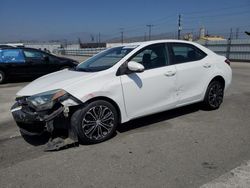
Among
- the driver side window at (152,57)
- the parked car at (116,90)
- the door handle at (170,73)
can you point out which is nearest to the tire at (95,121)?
the parked car at (116,90)

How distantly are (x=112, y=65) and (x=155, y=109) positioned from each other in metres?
1.15

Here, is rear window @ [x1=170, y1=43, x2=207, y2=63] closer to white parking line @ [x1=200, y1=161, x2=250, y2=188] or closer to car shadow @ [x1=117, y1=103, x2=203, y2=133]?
car shadow @ [x1=117, y1=103, x2=203, y2=133]

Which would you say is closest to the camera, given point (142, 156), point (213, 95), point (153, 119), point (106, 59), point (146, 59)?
point (142, 156)

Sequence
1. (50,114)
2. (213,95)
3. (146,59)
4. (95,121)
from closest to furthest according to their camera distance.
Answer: (50,114) < (95,121) < (146,59) < (213,95)

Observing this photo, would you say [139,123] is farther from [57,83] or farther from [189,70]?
[57,83]

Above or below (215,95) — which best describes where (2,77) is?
below

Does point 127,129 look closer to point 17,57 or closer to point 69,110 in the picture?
point 69,110

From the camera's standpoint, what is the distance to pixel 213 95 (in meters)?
5.98

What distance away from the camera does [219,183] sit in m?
3.04

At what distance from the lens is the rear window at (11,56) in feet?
36.2

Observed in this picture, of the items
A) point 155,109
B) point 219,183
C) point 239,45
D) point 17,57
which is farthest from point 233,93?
point 239,45

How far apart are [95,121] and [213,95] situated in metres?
3.02

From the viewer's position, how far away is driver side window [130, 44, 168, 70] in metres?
4.89

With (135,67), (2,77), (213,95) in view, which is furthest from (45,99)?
(2,77)
